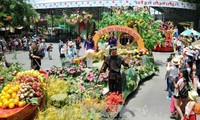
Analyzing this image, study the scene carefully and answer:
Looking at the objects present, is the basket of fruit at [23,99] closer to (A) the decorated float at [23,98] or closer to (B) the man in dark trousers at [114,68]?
(A) the decorated float at [23,98]

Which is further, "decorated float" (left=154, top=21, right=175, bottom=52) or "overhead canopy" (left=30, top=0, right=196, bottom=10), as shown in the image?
"overhead canopy" (left=30, top=0, right=196, bottom=10)

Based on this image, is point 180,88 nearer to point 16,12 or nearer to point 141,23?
point 141,23

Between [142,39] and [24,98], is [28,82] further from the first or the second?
[142,39]

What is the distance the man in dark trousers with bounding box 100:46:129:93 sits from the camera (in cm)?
815

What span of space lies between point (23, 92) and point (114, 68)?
2.79 m

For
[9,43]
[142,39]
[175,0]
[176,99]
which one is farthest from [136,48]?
[175,0]

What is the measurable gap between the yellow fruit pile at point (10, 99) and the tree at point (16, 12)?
2147cm

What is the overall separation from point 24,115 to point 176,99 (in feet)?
12.3

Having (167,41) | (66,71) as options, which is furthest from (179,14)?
(66,71)

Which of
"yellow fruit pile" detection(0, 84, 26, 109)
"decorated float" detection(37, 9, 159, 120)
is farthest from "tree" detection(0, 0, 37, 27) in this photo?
A: "yellow fruit pile" detection(0, 84, 26, 109)

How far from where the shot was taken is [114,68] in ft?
26.9

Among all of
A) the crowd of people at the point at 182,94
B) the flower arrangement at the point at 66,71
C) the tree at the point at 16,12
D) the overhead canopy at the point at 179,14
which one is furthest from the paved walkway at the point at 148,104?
the overhead canopy at the point at 179,14

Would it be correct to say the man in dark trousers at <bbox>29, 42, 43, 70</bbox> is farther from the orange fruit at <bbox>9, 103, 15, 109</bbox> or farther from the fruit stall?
the orange fruit at <bbox>9, 103, 15, 109</bbox>

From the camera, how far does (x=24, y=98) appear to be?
5988 millimetres
